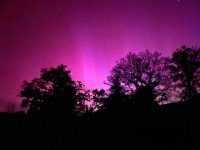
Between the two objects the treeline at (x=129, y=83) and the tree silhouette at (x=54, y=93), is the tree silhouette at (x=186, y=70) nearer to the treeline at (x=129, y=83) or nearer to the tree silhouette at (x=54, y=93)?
the treeline at (x=129, y=83)

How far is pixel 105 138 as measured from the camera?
1391 centimetres

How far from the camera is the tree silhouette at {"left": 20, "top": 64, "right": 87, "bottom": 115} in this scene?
32500 millimetres

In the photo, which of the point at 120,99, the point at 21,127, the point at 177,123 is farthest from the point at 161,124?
the point at 120,99

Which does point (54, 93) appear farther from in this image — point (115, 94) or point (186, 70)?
point (186, 70)

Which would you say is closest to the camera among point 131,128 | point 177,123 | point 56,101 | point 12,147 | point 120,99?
point 177,123

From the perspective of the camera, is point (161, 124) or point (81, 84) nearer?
point (161, 124)

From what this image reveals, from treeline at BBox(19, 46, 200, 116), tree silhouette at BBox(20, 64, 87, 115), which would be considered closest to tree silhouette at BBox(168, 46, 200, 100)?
treeline at BBox(19, 46, 200, 116)

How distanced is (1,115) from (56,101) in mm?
12251

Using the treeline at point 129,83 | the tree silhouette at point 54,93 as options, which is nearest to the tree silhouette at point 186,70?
the treeline at point 129,83

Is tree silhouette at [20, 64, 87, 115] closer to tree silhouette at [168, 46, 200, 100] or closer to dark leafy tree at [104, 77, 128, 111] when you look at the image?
dark leafy tree at [104, 77, 128, 111]

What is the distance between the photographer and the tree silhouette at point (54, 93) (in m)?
32.5

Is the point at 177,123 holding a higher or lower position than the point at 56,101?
lower

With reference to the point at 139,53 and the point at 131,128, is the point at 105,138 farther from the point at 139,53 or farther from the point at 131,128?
the point at 139,53

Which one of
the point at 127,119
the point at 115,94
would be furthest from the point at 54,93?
the point at 127,119
